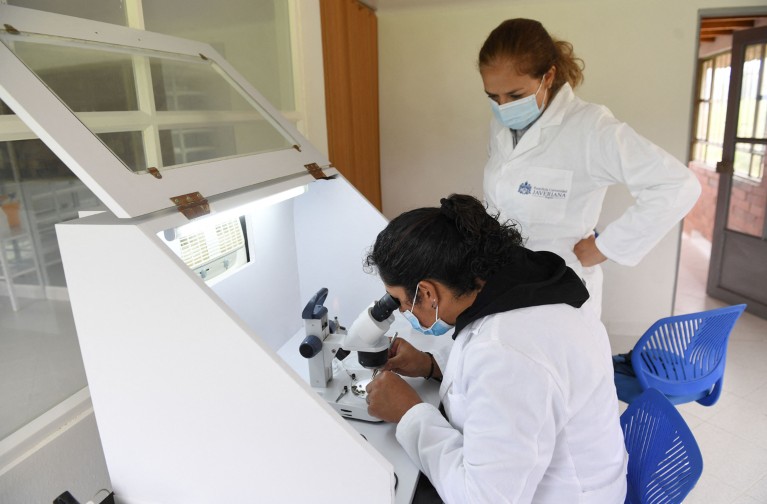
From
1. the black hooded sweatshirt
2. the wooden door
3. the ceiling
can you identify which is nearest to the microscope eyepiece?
the black hooded sweatshirt

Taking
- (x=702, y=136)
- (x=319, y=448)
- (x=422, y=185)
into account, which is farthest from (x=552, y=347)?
(x=702, y=136)

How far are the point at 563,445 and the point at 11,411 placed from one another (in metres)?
1.06

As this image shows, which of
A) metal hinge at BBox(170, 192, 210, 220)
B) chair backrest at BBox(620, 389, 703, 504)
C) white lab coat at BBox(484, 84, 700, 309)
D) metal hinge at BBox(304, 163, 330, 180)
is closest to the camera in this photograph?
metal hinge at BBox(170, 192, 210, 220)

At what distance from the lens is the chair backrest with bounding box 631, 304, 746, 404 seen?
1.71 metres

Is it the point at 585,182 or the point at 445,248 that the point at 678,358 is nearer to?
the point at 585,182

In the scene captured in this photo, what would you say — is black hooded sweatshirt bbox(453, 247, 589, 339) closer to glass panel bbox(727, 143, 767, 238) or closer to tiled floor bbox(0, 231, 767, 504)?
tiled floor bbox(0, 231, 767, 504)

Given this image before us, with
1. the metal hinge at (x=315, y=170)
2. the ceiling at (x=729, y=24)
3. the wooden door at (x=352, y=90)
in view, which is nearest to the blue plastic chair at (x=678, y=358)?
the metal hinge at (x=315, y=170)

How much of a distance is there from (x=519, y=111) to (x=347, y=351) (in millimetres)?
1001

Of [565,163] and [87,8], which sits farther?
[565,163]

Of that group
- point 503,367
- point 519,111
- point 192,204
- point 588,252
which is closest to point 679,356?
point 588,252

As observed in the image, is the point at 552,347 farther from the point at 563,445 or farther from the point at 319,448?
the point at 319,448

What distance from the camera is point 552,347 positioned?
2.91 feet

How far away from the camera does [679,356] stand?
176cm

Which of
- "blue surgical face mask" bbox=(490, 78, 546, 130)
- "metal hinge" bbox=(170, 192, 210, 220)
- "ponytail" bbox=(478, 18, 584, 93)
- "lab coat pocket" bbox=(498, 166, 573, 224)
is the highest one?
"ponytail" bbox=(478, 18, 584, 93)
